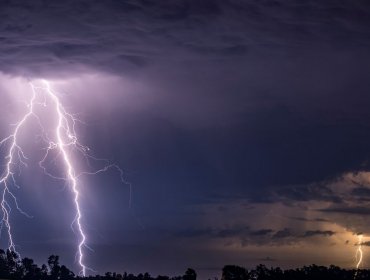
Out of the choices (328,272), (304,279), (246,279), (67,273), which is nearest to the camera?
(246,279)

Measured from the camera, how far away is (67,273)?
10512 cm

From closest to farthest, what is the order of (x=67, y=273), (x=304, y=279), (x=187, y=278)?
(x=187, y=278) < (x=304, y=279) < (x=67, y=273)

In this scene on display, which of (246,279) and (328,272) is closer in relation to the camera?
(246,279)

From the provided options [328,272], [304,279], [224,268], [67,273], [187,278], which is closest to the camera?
[187,278]

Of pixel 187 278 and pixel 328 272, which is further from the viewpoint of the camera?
pixel 328 272

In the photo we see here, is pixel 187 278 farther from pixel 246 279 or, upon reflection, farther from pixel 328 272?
pixel 328 272

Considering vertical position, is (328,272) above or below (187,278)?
above

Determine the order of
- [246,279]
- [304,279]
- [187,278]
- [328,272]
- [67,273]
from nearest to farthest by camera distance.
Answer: [187,278] < [246,279] < [304,279] < [328,272] < [67,273]

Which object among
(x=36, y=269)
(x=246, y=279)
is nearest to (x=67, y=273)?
(x=36, y=269)

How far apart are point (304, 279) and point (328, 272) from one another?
8514 mm

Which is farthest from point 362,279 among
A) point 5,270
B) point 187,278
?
point 5,270

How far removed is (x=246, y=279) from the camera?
8469 centimetres

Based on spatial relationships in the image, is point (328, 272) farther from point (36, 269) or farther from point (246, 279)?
point (36, 269)

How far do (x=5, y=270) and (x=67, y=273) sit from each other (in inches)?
419
